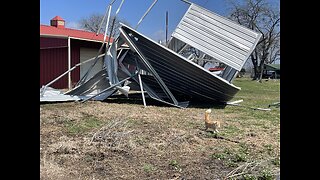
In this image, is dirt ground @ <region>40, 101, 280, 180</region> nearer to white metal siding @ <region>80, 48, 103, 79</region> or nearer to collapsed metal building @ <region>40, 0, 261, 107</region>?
collapsed metal building @ <region>40, 0, 261, 107</region>

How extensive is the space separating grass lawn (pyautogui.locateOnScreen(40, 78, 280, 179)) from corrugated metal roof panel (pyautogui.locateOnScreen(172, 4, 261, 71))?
5.51ft

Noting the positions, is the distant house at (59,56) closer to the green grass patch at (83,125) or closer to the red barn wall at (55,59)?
the red barn wall at (55,59)

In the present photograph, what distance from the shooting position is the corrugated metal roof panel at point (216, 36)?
308 inches

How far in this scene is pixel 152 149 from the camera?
4.03 metres

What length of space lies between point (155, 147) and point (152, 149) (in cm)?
10

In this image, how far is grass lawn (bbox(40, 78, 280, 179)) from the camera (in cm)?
309

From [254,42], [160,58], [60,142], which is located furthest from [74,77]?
[60,142]

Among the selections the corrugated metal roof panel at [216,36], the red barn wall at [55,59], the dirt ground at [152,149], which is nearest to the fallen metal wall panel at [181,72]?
the corrugated metal roof panel at [216,36]

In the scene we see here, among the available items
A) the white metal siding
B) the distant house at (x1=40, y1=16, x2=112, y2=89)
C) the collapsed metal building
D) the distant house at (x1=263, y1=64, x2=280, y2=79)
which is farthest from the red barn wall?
the distant house at (x1=263, y1=64, x2=280, y2=79)

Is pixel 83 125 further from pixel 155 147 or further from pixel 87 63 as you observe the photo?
pixel 87 63
